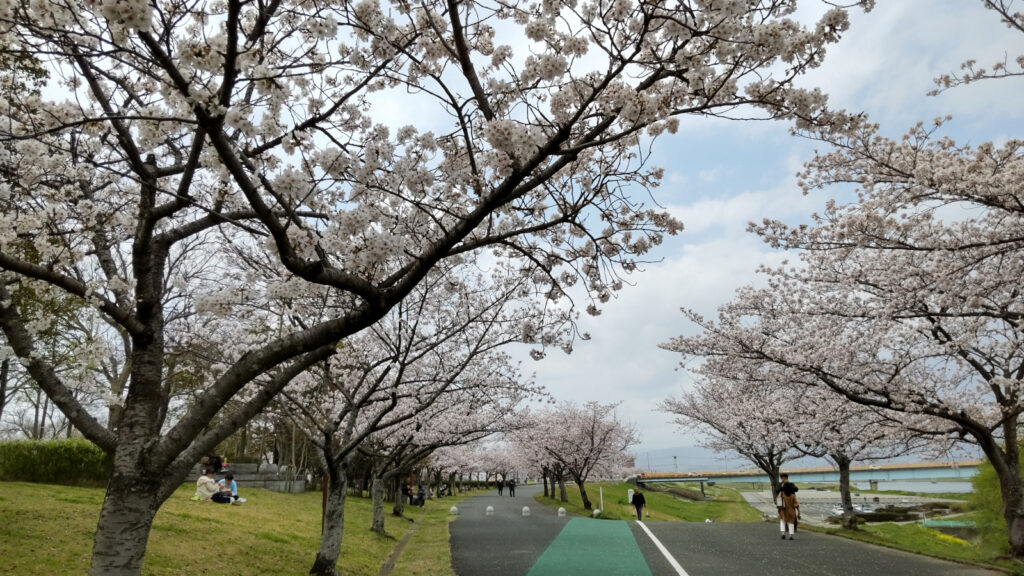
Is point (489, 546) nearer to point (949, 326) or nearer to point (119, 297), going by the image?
point (119, 297)

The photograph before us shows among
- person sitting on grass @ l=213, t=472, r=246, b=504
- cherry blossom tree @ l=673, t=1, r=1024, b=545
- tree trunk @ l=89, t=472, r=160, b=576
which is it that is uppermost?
cherry blossom tree @ l=673, t=1, r=1024, b=545

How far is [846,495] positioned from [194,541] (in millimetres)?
20081

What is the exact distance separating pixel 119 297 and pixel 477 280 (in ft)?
24.1

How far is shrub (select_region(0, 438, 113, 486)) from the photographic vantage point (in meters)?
16.3

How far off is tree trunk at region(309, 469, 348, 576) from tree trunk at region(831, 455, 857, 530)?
647 inches

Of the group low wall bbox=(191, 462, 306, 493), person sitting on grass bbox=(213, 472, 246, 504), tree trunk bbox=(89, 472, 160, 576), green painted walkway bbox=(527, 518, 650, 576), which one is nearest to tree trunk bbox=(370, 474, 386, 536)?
person sitting on grass bbox=(213, 472, 246, 504)

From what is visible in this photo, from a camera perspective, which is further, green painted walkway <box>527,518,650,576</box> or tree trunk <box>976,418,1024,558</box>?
tree trunk <box>976,418,1024,558</box>

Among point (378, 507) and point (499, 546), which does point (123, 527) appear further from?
point (378, 507)

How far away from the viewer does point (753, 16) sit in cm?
433

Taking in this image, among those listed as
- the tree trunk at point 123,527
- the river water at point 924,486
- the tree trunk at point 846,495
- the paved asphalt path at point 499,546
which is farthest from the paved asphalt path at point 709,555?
the river water at point 924,486

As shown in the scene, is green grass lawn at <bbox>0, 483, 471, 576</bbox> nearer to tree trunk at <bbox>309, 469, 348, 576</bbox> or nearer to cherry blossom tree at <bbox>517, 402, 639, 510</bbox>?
tree trunk at <bbox>309, 469, 348, 576</bbox>

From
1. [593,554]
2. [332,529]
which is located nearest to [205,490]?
[332,529]

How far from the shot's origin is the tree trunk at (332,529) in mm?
9547

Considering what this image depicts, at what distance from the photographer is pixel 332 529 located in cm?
973
